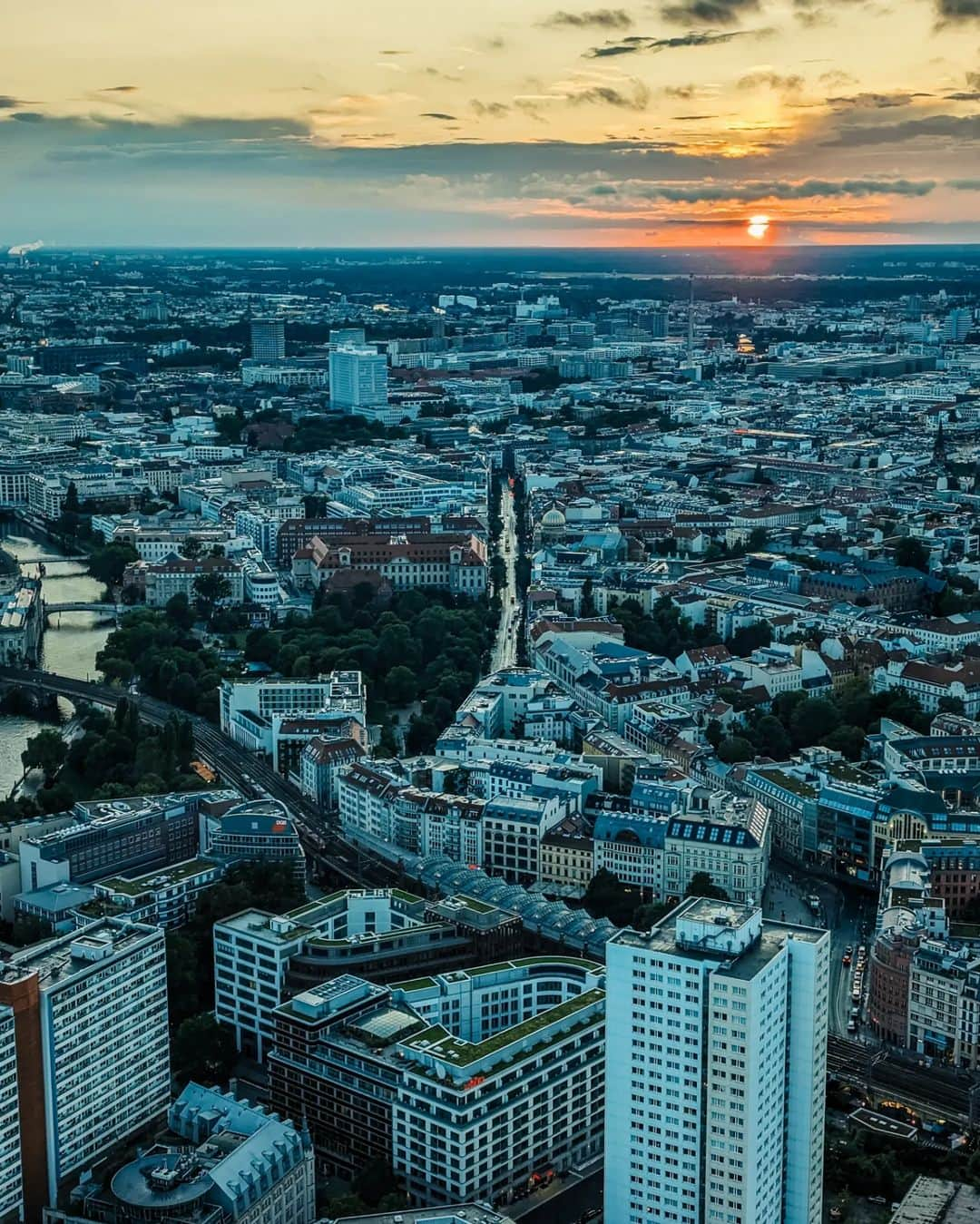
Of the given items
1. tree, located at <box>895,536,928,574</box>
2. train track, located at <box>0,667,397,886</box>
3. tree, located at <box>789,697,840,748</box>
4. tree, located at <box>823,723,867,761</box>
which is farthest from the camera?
tree, located at <box>895,536,928,574</box>

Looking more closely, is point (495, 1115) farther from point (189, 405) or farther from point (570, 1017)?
point (189, 405)

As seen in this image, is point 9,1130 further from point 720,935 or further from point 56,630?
point 56,630

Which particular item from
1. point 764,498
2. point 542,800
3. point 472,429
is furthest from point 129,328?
point 542,800

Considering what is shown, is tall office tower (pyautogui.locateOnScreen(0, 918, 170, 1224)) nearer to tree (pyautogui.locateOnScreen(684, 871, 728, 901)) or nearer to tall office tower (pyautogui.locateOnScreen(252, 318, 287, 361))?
tree (pyautogui.locateOnScreen(684, 871, 728, 901))

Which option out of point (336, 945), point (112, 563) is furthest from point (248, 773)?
point (112, 563)

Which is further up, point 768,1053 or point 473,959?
point 768,1053

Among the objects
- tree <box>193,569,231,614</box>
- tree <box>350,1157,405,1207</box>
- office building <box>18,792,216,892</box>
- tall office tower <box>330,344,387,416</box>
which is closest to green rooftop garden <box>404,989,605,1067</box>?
tree <box>350,1157,405,1207</box>

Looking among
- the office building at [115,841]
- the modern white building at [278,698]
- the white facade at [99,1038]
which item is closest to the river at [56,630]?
the modern white building at [278,698]
